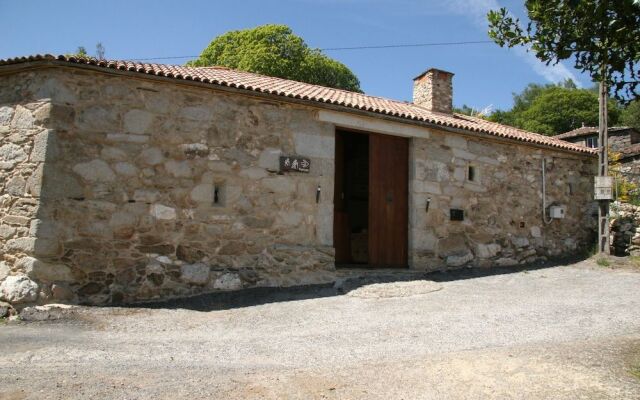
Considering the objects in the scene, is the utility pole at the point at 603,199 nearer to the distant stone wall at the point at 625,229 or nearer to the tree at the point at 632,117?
the distant stone wall at the point at 625,229

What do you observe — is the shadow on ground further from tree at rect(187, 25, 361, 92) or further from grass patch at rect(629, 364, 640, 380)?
tree at rect(187, 25, 361, 92)

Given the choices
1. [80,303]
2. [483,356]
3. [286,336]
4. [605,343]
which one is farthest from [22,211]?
[605,343]

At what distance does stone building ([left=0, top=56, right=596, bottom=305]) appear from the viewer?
5691 mm

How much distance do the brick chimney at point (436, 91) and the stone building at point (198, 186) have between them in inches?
74.5

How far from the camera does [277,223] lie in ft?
22.6

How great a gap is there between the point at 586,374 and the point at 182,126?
5.42 metres

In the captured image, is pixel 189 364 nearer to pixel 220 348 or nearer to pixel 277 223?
pixel 220 348

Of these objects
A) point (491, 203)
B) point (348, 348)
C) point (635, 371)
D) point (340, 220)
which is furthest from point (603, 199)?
point (348, 348)

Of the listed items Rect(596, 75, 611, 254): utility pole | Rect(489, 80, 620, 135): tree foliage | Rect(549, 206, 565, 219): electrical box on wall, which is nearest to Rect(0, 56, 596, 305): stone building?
Rect(549, 206, 565, 219): electrical box on wall

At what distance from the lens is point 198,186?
21.0 feet

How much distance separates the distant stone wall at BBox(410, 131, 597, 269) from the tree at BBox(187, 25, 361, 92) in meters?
13.7

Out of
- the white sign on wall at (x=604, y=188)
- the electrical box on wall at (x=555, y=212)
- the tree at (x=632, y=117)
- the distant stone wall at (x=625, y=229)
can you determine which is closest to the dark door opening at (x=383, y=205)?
the electrical box on wall at (x=555, y=212)

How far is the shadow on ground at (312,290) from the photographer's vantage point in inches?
234

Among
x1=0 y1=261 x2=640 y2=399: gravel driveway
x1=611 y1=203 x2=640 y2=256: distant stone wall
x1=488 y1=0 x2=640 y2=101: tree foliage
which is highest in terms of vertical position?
x1=488 y1=0 x2=640 y2=101: tree foliage
